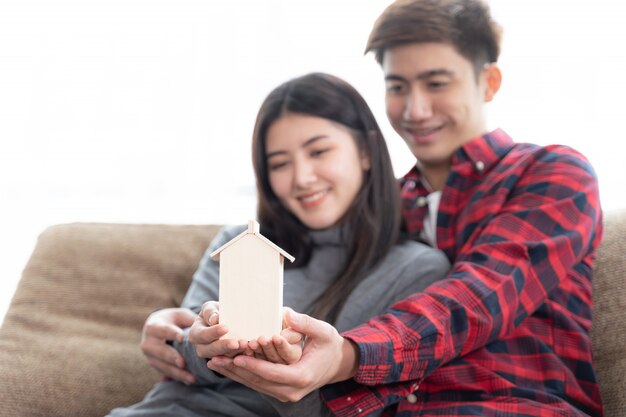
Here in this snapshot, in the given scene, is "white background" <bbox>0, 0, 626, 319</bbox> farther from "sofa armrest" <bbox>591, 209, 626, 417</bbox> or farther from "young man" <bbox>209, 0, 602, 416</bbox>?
"sofa armrest" <bbox>591, 209, 626, 417</bbox>

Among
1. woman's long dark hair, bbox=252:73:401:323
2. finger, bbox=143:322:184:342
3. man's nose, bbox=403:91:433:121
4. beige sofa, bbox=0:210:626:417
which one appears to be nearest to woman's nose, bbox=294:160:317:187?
woman's long dark hair, bbox=252:73:401:323

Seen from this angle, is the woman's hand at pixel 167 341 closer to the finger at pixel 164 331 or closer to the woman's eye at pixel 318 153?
the finger at pixel 164 331

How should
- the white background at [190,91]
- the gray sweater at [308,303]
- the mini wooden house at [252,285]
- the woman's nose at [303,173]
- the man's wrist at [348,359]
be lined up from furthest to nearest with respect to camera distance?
the white background at [190,91]
the woman's nose at [303,173]
the gray sweater at [308,303]
the man's wrist at [348,359]
the mini wooden house at [252,285]

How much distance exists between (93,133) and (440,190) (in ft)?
5.15

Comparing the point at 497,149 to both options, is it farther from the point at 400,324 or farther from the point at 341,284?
the point at 400,324

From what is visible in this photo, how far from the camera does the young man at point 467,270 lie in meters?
1.16

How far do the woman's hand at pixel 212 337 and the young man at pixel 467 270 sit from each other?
0.03 meters

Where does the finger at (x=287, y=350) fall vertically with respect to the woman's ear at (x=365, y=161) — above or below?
below

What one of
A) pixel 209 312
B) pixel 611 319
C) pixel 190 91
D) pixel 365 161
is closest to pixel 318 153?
pixel 365 161

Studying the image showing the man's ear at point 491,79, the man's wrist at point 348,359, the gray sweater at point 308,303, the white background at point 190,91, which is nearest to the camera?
the man's wrist at point 348,359

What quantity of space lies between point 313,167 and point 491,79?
0.55m

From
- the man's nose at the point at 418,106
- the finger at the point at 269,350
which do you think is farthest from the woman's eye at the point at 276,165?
the finger at the point at 269,350

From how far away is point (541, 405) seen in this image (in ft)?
4.18

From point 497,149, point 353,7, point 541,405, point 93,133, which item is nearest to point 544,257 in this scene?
point 541,405
